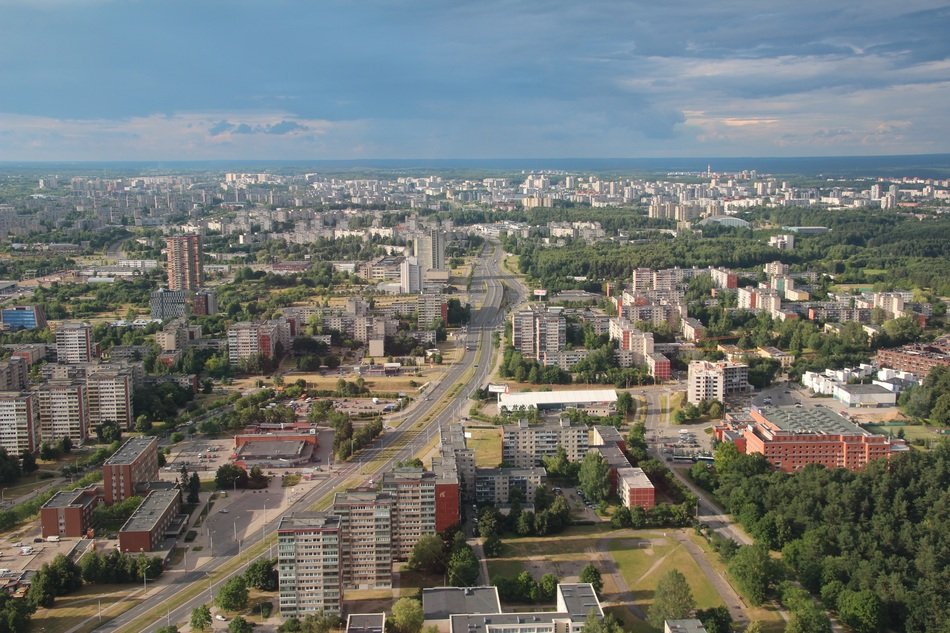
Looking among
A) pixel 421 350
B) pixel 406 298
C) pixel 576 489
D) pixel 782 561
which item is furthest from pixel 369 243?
pixel 782 561

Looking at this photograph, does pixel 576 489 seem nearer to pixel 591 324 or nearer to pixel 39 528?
pixel 39 528

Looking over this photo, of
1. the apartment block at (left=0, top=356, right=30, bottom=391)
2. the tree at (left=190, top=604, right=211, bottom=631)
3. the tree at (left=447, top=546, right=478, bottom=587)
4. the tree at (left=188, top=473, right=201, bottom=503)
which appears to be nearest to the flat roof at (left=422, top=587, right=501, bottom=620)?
the tree at (left=447, top=546, right=478, bottom=587)

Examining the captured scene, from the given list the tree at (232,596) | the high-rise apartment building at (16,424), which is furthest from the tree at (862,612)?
the high-rise apartment building at (16,424)

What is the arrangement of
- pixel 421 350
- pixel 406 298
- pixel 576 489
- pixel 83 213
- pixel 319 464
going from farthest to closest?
1. pixel 83 213
2. pixel 406 298
3. pixel 421 350
4. pixel 319 464
5. pixel 576 489

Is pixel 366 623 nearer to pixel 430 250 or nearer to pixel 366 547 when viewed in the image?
pixel 366 547

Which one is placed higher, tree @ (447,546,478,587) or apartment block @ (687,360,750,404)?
apartment block @ (687,360,750,404)

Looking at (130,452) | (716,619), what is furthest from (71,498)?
(716,619)

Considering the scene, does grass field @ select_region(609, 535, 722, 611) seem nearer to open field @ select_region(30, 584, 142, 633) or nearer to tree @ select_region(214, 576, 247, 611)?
tree @ select_region(214, 576, 247, 611)
